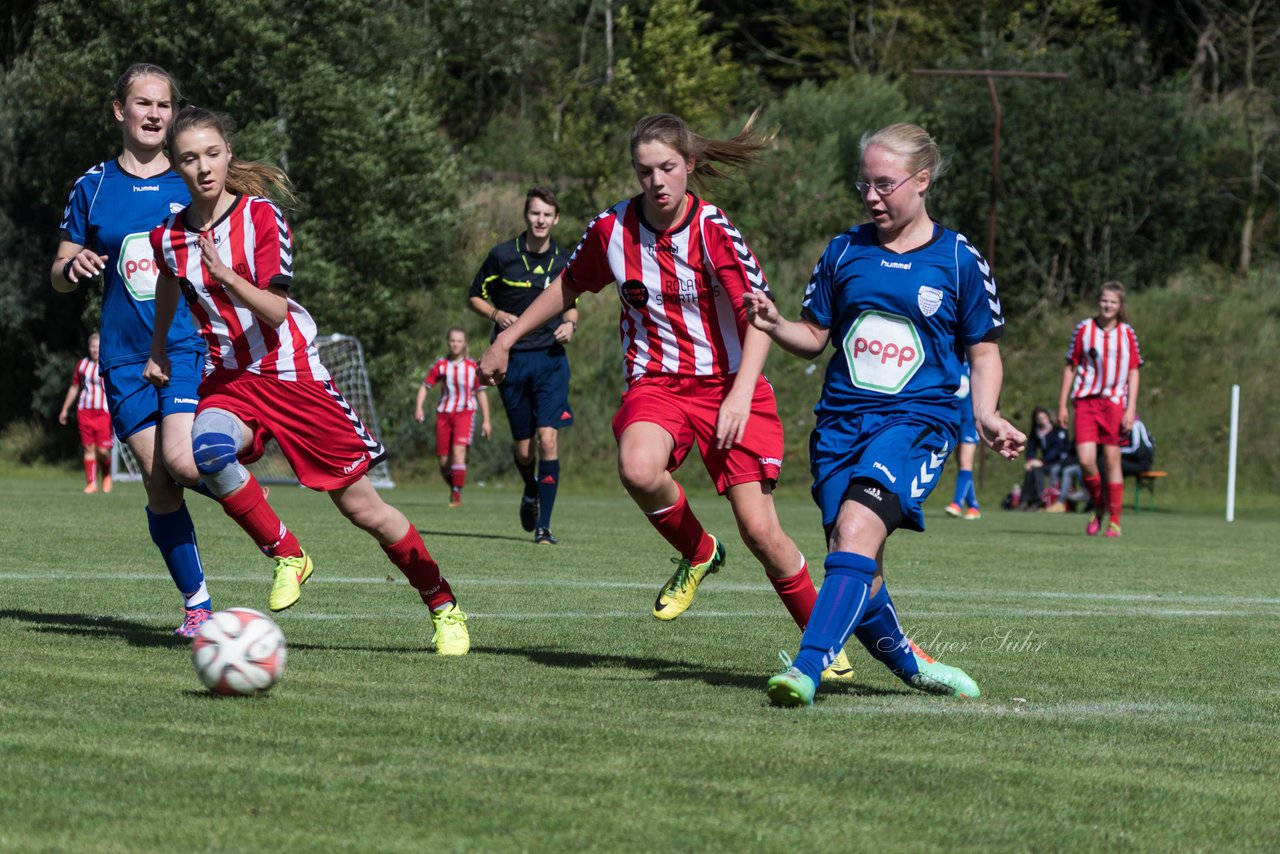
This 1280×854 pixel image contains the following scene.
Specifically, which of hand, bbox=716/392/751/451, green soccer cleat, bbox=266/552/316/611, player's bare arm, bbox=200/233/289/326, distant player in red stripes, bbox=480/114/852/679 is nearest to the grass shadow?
green soccer cleat, bbox=266/552/316/611

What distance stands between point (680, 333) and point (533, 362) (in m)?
6.74

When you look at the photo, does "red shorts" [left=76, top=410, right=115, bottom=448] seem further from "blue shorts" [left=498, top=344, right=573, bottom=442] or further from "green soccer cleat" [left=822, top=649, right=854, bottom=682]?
"green soccer cleat" [left=822, top=649, right=854, bottom=682]

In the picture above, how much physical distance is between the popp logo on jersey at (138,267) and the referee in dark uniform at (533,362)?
220 inches

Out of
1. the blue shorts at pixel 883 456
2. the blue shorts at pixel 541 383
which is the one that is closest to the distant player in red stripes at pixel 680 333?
the blue shorts at pixel 883 456

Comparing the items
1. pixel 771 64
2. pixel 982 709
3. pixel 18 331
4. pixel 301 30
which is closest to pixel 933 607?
pixel 982 709

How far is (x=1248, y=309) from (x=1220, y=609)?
22.4 meters

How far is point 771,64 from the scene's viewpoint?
4356 cm

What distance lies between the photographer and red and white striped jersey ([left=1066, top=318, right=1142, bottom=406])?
15.3 metres

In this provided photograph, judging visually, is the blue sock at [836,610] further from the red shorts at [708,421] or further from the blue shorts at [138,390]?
the blue shorts at [138,390]

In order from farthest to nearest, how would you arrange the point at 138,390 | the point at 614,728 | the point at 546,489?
the point at 546,489, the point at 138,390, the point at 614,728

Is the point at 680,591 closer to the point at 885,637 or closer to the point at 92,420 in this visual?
the point at 885,637

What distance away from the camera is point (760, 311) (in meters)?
5.20

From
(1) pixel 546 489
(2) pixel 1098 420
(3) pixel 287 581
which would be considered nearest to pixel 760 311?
(3) pixel 287 581

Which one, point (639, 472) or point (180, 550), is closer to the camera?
point (639, 472)
